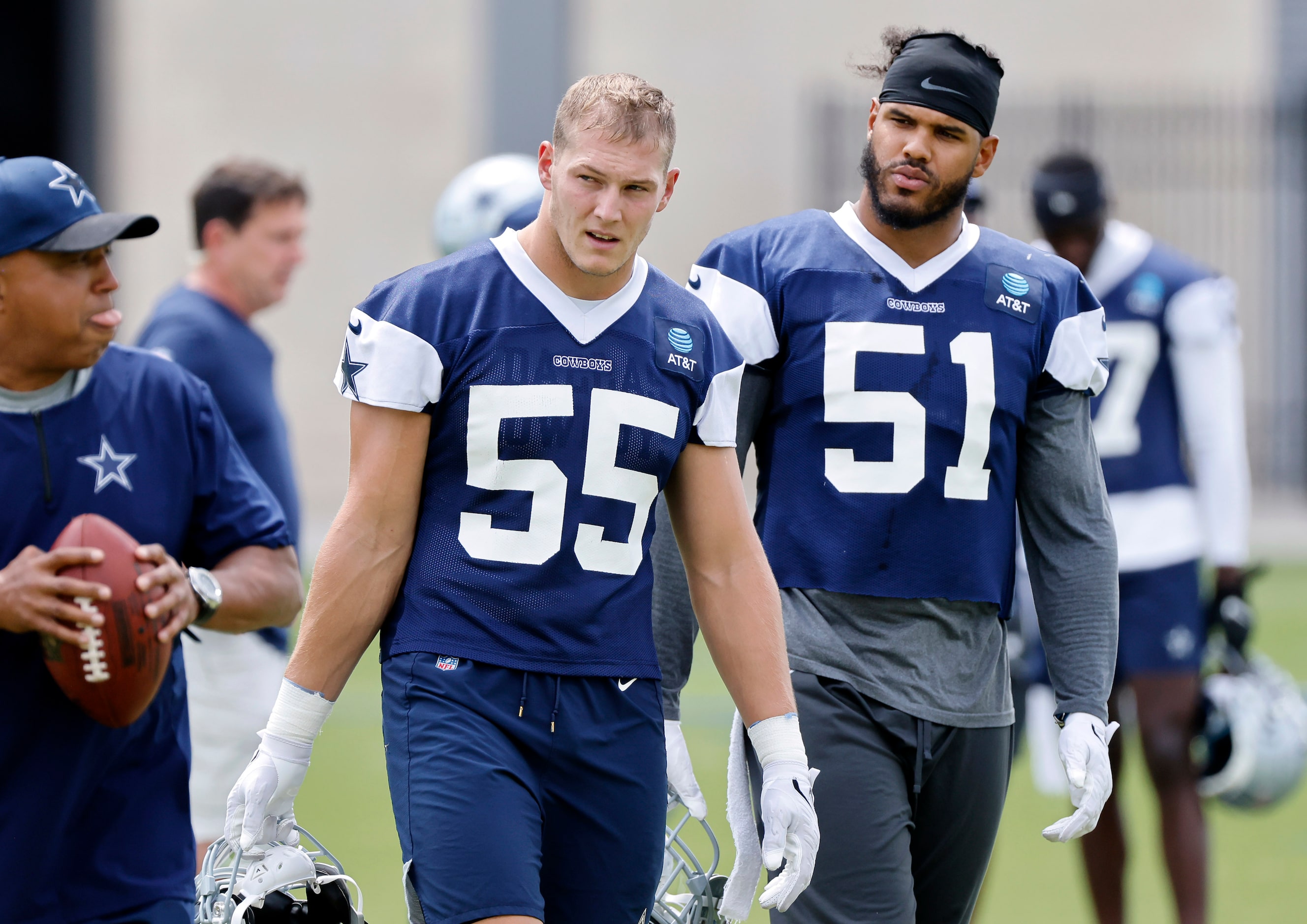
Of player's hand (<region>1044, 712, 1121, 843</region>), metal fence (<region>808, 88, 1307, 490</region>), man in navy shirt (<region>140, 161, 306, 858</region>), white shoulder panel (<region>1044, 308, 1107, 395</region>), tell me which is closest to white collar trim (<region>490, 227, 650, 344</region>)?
white shoulder panel (<region>1044, 308, 1107, 395</region>)

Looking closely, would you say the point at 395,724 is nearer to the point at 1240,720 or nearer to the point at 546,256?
the point at 546,256

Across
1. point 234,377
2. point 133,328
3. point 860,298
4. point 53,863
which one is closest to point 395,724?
point 53,863

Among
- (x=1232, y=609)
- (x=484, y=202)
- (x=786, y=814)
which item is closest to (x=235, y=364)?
(x=484, y=202)

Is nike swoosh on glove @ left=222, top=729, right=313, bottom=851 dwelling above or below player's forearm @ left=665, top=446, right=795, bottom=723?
below

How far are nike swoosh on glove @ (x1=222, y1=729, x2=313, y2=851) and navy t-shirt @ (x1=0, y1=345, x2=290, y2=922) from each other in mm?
194

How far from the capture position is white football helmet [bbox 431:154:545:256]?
5562 millimetres

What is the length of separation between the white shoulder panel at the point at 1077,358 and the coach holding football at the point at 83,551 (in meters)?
1.70

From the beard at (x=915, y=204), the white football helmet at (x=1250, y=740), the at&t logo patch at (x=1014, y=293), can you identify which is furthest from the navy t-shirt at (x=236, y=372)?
the white football helmet at (x=1250, y=740)

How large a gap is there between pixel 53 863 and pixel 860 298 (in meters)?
1.89

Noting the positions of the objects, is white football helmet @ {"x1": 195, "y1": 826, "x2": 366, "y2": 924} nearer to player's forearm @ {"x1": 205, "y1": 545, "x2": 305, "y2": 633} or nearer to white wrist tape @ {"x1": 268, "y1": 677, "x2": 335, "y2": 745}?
white wrist tape @ {"x1": 268, "y1": 677, "x2": 335, "y2": 745}

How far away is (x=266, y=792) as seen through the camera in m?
3.16

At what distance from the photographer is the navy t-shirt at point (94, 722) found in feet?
10.4

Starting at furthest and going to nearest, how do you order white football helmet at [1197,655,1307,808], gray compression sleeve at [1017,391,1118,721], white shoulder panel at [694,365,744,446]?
white football helmet at [1197,655,1307,808] < gray compression sleeve at [1017,391,1118,721] < white shoulder panel at [694,365,744,446]

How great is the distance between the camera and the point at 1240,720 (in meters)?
5.55
